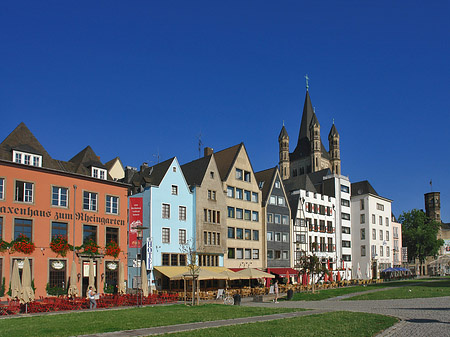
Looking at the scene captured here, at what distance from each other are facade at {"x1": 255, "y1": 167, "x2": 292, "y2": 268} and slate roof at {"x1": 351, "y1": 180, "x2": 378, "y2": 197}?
32320mm

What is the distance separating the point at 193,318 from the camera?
2527cm

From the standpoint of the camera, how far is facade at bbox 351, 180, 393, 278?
95125mm

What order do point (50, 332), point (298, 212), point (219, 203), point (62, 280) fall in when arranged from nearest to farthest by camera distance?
point (50, 332) < point (62, 280) < point (219, 203) < point (298, 212)

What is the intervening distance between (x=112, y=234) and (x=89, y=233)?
2.86 metres

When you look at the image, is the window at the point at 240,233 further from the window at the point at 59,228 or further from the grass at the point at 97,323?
the grass at the point at 97,323

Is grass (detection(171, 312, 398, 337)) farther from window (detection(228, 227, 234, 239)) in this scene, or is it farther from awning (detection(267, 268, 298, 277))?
awning (detection(267, 268, 298, 277))

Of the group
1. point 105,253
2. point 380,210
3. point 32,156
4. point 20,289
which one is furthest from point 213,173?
point 380,210

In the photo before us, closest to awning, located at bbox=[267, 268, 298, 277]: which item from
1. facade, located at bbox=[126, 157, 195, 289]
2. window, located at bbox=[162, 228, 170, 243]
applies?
facade, located at bbox=[126, 157, 195, 289]

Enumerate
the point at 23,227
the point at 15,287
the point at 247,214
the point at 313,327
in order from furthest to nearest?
the point at 247,214, the point at 23,227, the point at 15,287, the point at 313,327

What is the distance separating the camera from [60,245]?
43.7 metres

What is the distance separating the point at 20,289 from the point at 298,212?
167ft

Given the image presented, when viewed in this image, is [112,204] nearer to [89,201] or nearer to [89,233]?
[89,201]

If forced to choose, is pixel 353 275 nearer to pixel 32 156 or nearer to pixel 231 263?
pixel 231 263

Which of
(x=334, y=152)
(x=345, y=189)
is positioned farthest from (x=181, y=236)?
(x=334, y=152)
